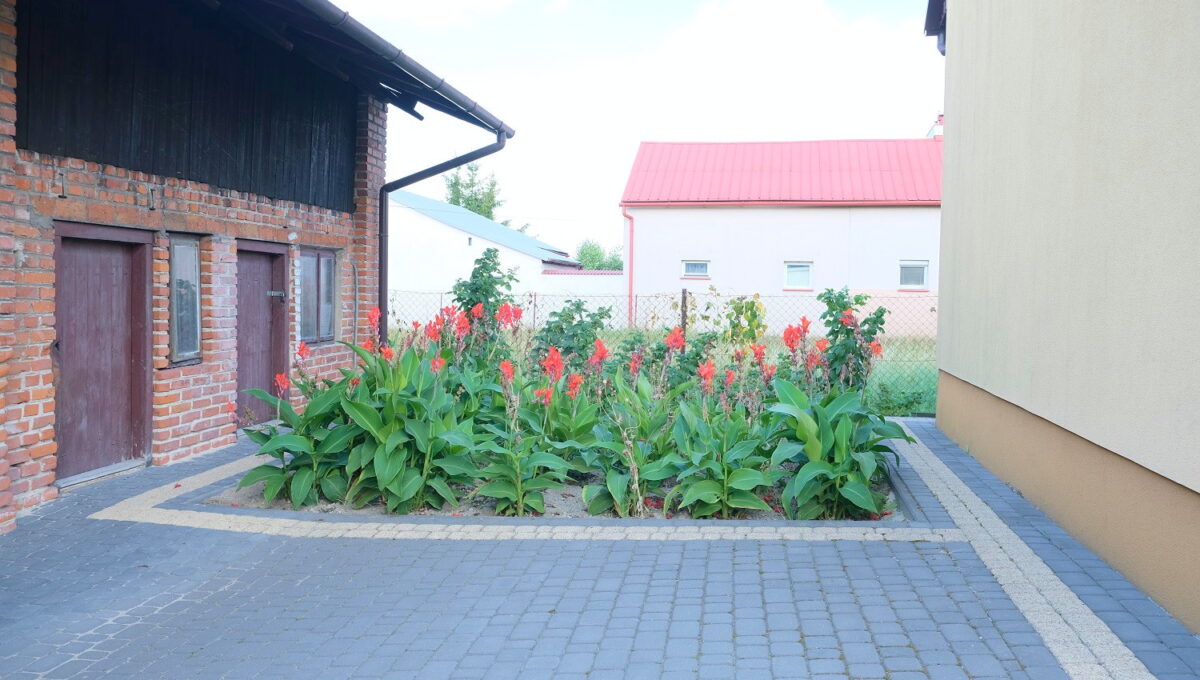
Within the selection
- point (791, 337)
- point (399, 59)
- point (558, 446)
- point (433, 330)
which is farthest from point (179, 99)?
point (791, 337)

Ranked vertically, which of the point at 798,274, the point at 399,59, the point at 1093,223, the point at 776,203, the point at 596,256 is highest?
the point at 596,256

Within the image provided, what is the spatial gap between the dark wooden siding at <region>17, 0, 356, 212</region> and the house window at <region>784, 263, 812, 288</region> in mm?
17303

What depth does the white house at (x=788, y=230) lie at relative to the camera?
26.4m

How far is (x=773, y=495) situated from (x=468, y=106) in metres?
5.54

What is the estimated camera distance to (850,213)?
26.7 m

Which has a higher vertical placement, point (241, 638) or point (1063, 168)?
point (1063, 168)

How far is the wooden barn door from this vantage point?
7.10 meters

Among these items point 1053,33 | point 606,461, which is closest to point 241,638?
point 606,461

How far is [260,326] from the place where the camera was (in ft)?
33.8

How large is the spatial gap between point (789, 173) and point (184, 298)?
21.6 meters

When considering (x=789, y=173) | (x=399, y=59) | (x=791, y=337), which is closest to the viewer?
(x=791, y=337)

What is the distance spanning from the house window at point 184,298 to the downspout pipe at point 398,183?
334 centimetres

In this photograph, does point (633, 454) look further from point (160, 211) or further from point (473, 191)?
point (473, 191)

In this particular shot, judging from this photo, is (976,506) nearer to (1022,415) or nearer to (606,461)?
(1022,415)
